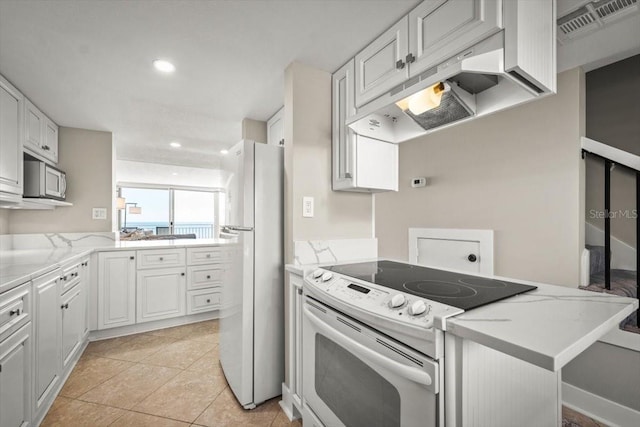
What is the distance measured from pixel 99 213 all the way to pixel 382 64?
335 centimetres

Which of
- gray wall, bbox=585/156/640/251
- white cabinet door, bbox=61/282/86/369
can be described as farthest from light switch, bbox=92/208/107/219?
gray wall, bbox=585/156/640/251

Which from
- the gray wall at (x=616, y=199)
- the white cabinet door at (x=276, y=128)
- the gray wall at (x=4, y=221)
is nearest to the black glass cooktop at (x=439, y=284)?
the white cabinet door at (x=276, y=128)

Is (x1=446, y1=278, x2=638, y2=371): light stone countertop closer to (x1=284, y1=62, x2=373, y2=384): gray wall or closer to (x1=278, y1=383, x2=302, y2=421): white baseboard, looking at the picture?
(x1=284, y1=62, x2=373, y2=384): gray wall

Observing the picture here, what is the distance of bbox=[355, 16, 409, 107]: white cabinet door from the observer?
142 cm

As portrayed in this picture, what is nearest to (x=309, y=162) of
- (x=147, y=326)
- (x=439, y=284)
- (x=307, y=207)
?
(x=307, y=207)

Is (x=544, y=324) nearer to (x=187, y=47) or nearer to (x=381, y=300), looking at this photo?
(x=381, y=300)

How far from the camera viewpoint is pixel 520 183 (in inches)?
90.8

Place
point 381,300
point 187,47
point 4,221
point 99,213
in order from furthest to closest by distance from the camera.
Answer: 1. point 99,213
2. point 4,221
3. point 187,47
4. point 381,300

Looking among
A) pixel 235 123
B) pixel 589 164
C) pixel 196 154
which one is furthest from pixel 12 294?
pixel 589 164

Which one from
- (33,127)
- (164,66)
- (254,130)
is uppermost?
(164,66)

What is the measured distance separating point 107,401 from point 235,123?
2.50 metres

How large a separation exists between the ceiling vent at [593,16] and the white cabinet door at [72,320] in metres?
3.52

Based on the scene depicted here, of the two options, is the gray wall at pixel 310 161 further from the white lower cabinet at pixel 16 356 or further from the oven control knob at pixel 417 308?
the white lower cabinet at pixel 16 356

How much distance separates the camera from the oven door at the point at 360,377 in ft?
2.71
